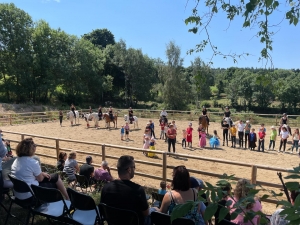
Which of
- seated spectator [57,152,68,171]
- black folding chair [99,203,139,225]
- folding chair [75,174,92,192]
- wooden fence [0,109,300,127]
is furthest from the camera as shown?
wooden fence [0,109,300,127]

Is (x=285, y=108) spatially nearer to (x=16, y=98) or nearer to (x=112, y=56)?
(x=112, y=56)

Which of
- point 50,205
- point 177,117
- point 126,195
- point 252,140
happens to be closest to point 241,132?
point 252,140

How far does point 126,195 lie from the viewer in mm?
2793

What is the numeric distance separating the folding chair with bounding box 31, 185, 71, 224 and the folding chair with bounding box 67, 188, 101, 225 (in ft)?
0.44

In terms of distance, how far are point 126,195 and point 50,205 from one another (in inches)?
56.6

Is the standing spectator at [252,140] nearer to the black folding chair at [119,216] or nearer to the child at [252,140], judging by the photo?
the child at [252,140]

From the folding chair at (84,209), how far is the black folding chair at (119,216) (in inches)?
12.0

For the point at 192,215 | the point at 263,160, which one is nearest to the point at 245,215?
the point at 192,215

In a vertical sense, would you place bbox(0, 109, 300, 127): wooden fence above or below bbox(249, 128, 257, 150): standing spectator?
above

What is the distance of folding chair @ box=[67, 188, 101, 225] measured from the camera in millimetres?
3081

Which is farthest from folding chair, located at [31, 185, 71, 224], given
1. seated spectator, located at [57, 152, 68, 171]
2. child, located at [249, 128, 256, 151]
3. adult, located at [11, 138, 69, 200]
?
child, located at [249, 128, 256, 151]

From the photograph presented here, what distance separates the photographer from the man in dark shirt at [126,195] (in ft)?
9.13

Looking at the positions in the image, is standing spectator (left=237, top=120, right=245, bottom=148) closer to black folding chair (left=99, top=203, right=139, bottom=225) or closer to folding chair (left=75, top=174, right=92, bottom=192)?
folding chair (left=75, top=174, right=92, bottom=192)

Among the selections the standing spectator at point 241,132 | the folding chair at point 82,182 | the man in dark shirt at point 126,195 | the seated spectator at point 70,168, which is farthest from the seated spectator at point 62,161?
the standing spectator at point 241,132
